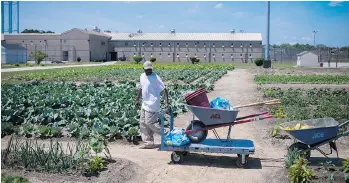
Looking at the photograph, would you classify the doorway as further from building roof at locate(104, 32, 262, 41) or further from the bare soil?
the bare soil

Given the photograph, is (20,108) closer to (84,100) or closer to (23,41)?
(84,100)

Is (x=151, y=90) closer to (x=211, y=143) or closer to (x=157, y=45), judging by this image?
(x=211, y=143)

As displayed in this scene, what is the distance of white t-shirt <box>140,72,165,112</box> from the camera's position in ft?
25.8

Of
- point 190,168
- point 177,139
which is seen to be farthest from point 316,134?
point 177,139

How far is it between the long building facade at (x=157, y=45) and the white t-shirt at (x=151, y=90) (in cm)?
6770

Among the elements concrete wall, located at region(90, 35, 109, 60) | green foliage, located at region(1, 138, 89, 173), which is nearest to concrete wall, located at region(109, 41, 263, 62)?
concrete wall, located at region(90, 35, 109, 60)

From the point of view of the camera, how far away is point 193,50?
8088cm

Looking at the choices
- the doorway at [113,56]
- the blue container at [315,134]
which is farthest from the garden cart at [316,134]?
the doorway at [113,56]

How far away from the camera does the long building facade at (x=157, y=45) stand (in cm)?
7438

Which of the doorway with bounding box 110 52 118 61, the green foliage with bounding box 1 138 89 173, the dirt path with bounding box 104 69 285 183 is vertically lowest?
the dirt path with bounding box 104 69 285 183

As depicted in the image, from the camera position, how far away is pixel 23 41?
249 ft

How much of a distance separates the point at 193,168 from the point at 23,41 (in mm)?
76696

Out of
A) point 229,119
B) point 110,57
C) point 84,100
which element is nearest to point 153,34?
point 110,57

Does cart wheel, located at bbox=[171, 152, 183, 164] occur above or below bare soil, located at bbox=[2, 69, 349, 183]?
above
